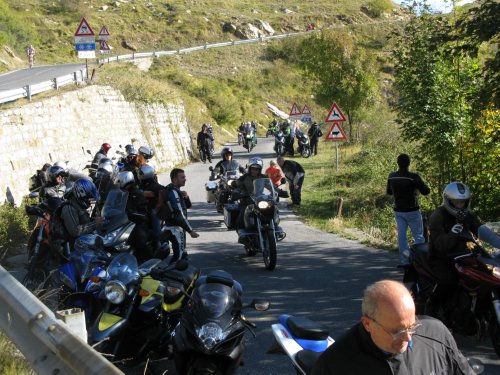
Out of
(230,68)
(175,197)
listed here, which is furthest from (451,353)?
(230,68)

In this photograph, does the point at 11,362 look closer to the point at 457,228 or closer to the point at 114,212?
the point at 114,212

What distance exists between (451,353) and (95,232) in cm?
464

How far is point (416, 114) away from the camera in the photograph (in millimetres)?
13211

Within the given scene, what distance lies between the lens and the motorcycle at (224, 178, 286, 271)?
10039mm

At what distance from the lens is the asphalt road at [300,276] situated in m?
6.41

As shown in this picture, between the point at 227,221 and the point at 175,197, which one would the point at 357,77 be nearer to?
the point at 227,221

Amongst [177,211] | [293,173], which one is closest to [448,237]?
[177,211]

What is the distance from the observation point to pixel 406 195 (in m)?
9.80

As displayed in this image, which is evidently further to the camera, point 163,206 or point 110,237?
point 163,206

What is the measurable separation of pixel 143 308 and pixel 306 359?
7.18ft

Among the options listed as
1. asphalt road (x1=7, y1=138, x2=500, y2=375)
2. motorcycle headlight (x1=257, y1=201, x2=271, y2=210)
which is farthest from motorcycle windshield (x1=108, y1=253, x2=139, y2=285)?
motorcycle headlight (x1=257, y1=201, x2=271, y2=210)

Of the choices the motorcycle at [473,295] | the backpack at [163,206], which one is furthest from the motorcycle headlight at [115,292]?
the backpack at [163,206]

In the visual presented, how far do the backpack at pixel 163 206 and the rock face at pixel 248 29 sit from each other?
71.2 meters

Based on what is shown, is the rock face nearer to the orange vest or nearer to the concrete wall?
the concrete wall
